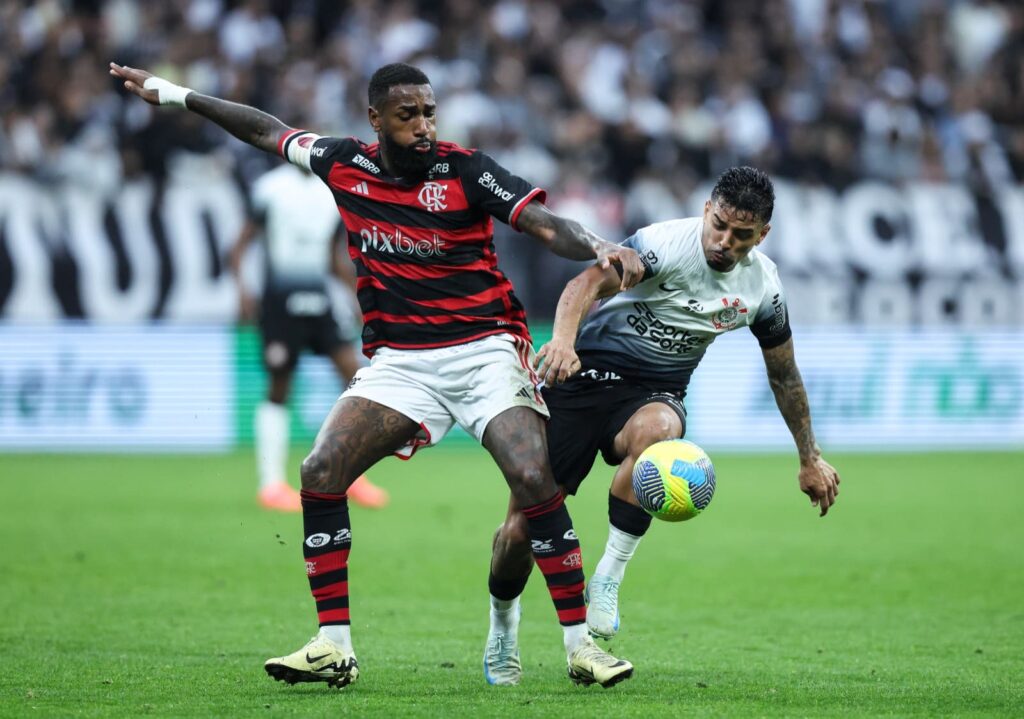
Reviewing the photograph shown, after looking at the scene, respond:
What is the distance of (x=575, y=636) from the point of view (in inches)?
238

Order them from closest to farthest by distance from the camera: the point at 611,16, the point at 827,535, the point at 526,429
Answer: the point at 526,429 → the point at 827,535 → the point at 611,16

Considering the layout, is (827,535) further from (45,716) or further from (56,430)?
(56,430)

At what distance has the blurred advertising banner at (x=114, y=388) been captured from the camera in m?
16.3

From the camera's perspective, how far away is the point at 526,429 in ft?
20.1

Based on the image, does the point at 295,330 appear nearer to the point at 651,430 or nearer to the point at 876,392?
the point at 651,430

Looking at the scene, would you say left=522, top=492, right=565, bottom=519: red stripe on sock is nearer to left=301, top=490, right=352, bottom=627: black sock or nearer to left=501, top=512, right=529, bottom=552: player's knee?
left=501, top=512, right=529, bottom=552: player's knee

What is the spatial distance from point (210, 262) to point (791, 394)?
11308 mm

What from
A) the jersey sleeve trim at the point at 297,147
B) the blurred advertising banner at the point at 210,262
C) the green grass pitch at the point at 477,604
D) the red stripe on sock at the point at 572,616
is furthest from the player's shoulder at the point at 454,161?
the blurred advertising banner at the point at 210,262

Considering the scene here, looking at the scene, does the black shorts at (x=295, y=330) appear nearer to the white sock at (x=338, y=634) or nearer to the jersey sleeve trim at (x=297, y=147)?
the jersey sleeve trim at (x=297, y=147)

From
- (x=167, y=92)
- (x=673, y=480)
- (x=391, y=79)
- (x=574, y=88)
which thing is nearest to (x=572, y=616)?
(x=673, y=480)

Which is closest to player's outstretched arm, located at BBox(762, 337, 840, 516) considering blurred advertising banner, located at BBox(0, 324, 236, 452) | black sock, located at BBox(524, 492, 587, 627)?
black sock, located at BBox(524, 492, 587, 627)

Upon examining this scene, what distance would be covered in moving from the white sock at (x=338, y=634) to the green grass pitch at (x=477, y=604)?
173mm

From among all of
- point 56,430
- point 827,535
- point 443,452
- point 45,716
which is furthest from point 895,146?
point 45,716

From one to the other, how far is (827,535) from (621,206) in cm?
761
